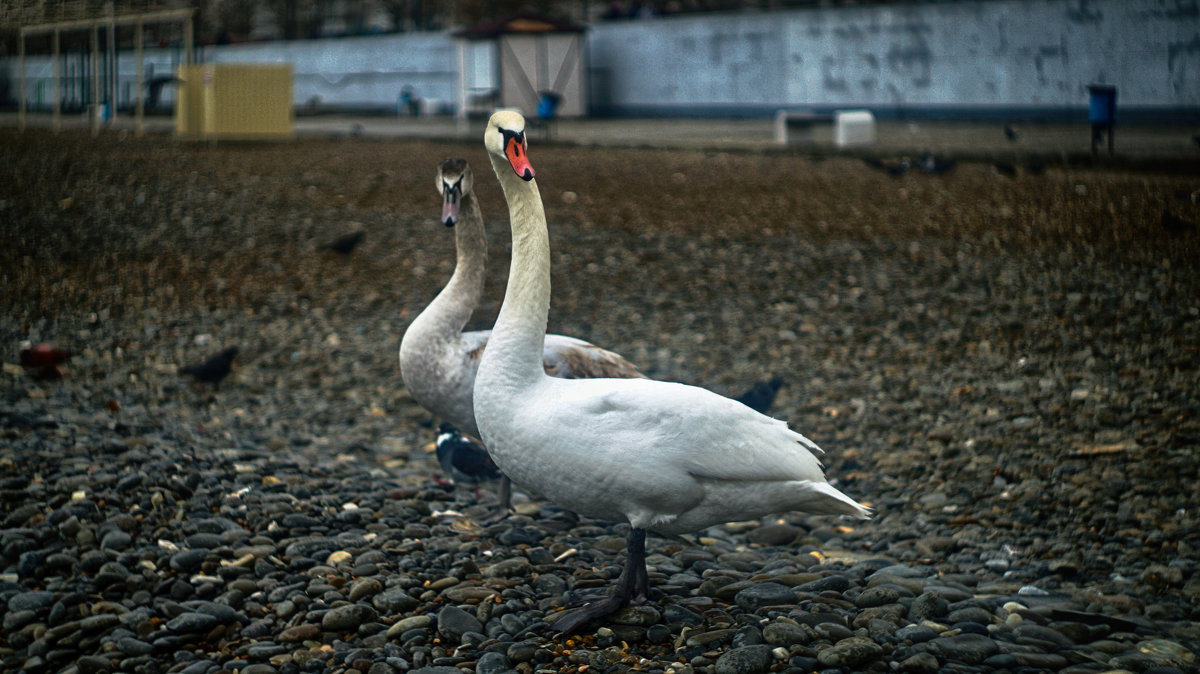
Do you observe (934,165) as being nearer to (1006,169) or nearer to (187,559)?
(1006,169)

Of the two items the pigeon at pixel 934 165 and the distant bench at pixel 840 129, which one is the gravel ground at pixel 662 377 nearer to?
the pigeon at pixel 934 165

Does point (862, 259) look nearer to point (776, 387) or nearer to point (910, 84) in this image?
point (776, 387)

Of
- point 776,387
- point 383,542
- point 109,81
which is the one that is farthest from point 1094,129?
point 109,81

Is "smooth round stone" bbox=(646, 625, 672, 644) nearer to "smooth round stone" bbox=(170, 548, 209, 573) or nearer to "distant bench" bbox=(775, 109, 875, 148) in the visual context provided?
"smooth round stone" bbox=(170, 548, 209, 573)

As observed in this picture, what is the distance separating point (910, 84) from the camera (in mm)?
24844

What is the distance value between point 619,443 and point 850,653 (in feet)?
3.45

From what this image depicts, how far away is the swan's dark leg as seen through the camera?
4055 millimetres

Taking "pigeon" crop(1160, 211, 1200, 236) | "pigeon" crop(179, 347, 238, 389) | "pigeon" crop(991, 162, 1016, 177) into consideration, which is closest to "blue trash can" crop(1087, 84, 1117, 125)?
"pigeon" crop(991, 162, 1016, 177)

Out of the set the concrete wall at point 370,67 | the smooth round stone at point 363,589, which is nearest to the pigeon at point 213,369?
the smooth round stone at point 363,589

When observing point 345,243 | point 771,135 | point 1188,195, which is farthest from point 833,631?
point 771,135

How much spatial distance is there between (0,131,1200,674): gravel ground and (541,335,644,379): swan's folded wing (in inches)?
29.0

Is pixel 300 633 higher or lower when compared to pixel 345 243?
lower

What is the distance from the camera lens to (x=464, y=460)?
5.99 metres

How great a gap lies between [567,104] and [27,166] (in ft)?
51.5
